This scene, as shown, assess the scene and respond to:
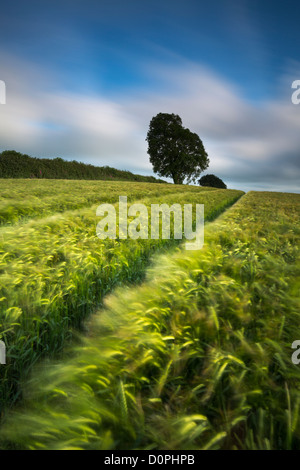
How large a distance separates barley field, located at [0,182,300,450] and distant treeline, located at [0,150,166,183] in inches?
1343

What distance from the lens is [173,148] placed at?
143 feet

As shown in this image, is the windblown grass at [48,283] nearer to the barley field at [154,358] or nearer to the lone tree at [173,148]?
the barley field at [154,358]

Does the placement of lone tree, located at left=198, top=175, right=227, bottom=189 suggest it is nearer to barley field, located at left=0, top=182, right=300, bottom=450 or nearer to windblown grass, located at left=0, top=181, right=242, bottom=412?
windblown grass, located at left=0, top=181, right=242, bottom=412

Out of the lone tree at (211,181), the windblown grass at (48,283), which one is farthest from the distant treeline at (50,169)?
the lone tree at (211,181)

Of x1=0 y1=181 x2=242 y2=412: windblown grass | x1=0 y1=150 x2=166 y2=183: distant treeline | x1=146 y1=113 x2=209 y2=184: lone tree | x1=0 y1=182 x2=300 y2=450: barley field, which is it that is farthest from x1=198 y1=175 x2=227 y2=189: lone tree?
x1=0 y1=182 x2=300 y2=450: barley field

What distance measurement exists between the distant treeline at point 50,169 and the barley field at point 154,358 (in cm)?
3412

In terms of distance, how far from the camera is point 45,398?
1500 millimetres

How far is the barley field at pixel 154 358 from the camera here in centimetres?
114

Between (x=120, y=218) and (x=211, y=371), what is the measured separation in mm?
4786

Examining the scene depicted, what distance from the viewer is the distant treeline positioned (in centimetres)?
3158

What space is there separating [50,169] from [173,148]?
22.1m

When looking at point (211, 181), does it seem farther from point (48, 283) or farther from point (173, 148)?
point (48, 283)

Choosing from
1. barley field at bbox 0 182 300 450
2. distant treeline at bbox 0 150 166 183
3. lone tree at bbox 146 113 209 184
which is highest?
lone tree at bbox 146 113 209 184
